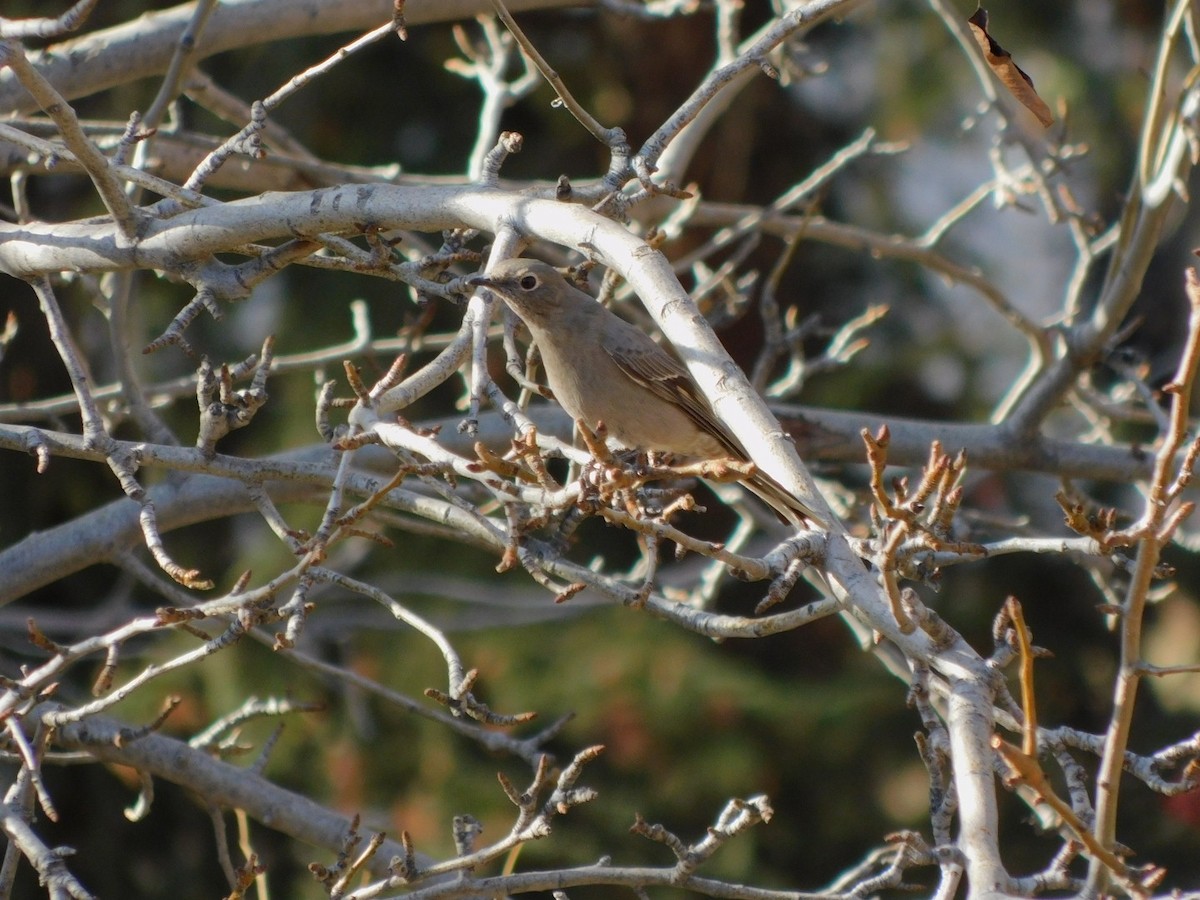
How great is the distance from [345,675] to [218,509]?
33.8 inches

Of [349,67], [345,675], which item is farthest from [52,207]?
[345,675]

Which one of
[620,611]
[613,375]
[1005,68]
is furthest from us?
[620,611]

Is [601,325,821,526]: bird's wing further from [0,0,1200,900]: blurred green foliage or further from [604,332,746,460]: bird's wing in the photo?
[0,0,1200,900]: blurred green foliage

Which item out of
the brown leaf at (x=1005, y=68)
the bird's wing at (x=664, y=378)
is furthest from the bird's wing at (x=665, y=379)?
the brown leaf at (x=1005, y=68)

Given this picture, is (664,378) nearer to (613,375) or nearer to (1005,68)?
(613,375)

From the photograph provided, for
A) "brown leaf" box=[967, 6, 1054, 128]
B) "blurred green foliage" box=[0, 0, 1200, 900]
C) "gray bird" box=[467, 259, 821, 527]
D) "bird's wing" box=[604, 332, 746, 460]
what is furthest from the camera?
"blurred green foliage" box=[0, 0, 1200, 900]

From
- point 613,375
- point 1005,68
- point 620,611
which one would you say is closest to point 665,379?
point 613,375

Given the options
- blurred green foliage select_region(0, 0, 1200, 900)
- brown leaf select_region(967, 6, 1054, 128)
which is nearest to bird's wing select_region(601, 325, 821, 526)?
brown leaf select_region(967, 6, 1054, 128)

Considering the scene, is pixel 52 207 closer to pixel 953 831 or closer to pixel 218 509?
pixel 218 509

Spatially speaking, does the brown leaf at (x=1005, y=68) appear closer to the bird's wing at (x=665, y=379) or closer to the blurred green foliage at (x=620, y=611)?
the bird's wing at (x=665, y=379)

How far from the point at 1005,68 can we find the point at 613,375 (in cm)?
288

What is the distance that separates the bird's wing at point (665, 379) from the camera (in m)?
5.66

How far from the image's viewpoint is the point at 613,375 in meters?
5.62

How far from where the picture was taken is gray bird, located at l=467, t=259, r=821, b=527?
550 cm
